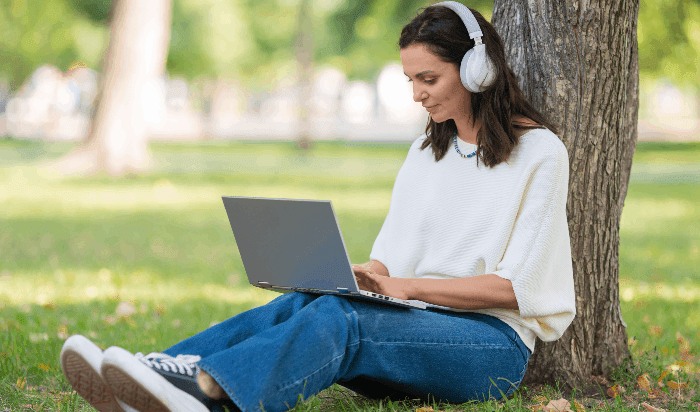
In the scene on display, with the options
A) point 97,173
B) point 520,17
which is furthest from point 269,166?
point 520,17

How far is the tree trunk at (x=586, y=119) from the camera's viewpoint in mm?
3025

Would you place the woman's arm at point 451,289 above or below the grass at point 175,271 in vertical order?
above

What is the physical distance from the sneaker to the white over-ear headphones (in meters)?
1.55

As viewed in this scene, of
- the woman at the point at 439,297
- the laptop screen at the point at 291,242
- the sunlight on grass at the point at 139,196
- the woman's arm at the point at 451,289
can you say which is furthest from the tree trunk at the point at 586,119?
the sunlight on grass at the point at 139,196

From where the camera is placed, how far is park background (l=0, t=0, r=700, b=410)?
175 inches

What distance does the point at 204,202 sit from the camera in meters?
12.0

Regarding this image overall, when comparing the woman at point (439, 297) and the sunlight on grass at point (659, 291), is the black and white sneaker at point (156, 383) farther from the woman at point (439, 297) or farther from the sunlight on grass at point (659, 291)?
the sunlight on grass at point (659, 291)

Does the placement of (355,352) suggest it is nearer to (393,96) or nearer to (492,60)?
(492,60)

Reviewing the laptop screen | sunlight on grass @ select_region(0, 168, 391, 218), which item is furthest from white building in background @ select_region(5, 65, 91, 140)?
the laptop screen

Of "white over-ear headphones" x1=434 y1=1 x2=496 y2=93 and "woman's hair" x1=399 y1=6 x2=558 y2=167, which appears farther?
"woman's hair" x1=399 y1=6 x2=558 y2=167

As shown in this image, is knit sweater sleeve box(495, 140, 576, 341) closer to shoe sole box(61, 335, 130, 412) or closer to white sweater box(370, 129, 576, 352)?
white sweater box(370, 129, 576, 352)

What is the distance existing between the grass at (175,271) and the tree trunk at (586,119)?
169mm

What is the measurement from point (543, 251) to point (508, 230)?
0.15m

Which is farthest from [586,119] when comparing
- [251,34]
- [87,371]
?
[251,34]
